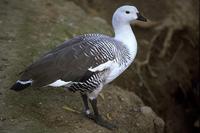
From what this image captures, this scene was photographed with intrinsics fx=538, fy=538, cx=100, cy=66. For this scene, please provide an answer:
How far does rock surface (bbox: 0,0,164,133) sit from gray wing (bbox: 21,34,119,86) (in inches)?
14.9

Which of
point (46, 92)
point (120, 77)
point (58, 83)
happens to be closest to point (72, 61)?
point (58, 83)

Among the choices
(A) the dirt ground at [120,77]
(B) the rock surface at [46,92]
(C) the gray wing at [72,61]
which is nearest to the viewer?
(C) the gray wing at [72,61]

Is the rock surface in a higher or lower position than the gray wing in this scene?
lower

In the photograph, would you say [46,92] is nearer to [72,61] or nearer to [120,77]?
[72,61]

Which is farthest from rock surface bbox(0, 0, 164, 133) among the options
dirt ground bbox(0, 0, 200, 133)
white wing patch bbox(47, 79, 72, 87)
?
white wing patch bbox(47, 79, 72, 87)

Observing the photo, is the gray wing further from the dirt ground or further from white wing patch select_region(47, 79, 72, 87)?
the dirt ground

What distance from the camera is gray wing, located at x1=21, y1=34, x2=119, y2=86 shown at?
370 cm

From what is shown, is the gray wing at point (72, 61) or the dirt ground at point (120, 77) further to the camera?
the dirt ground at point (120, 77)

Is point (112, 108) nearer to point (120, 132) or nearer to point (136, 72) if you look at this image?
point (120, 132)

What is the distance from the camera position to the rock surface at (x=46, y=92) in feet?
12.9

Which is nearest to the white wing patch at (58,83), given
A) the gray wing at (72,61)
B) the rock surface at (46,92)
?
the gray wing at (72,61)

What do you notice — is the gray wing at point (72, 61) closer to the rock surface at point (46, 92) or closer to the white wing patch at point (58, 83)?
the white wing patch at point (58, 83)

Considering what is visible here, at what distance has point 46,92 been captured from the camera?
14.2 feet

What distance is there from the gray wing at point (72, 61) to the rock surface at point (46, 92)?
378mm
